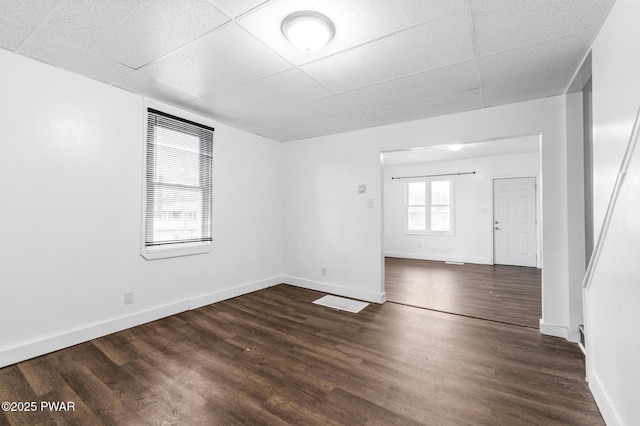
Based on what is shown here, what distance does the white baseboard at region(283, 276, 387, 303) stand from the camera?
12.9ft

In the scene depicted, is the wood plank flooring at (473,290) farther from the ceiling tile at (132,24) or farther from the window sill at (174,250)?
the ceiling tile at (132,24)

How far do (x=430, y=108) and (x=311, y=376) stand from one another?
310cm

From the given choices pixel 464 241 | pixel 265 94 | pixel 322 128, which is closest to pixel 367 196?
pixel 322 128

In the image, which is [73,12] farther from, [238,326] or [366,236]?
[366,236]

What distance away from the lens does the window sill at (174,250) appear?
3100 mm

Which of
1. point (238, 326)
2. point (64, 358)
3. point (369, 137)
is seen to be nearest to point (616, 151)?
point (369, 137)

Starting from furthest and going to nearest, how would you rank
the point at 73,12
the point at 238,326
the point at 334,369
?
the point at 238,326, the point at 334,369, the point at 73,12

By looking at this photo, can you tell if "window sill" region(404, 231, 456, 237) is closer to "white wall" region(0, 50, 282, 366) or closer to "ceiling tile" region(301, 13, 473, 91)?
"ceiling tile" region(301, 13, 473, 91)

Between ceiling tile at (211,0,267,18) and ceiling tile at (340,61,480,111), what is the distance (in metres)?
1.41

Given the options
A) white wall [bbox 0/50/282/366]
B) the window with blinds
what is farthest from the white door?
white wall [bbox 0/50/282/366]

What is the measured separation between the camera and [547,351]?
251 centimetres

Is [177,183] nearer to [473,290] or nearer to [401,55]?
[401,55]

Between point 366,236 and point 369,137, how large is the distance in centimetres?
147

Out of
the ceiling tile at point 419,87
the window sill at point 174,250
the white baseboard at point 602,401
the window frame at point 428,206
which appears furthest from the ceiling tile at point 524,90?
the window frame at point 428,206
